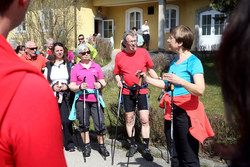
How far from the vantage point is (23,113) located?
902 millimetres

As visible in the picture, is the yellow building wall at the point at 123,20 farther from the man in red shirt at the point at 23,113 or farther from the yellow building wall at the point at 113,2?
the man in red shirt at the point at 23,113

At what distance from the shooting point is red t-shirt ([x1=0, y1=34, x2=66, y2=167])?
90 cm

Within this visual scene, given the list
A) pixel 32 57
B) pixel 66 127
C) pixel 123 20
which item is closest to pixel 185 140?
pixel 66 127

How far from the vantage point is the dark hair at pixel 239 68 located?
0.76 meters

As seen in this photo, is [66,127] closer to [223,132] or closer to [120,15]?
[223,132]

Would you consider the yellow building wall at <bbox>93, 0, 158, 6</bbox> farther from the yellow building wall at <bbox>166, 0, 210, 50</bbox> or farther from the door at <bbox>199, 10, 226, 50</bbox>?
the door at <bbox>199, 10, 226, 50</bbox>

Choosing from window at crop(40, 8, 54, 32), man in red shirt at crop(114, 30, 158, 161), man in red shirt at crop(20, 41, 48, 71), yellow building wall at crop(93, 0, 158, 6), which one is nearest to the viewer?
man in red shirt at crop(114, 30, 158, 161)

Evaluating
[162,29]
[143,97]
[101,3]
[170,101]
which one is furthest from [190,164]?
[101,3]

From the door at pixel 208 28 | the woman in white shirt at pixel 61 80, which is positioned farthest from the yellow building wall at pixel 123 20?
the woman in white shirt at pixel 61 80

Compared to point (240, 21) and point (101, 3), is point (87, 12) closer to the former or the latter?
point (101, 3)

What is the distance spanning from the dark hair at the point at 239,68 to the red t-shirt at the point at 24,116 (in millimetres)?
599

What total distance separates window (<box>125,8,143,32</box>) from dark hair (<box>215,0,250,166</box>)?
21.3 m

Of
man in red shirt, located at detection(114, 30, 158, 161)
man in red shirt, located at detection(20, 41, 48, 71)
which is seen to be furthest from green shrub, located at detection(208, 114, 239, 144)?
man in red shirt, located at detection(20, 41, 48, 71)

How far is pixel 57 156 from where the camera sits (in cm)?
100
